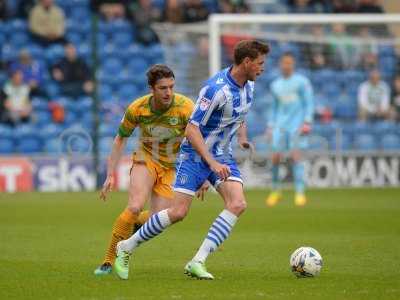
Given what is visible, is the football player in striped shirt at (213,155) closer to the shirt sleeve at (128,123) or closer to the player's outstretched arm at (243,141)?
the player's outstretched arm at (243,141)

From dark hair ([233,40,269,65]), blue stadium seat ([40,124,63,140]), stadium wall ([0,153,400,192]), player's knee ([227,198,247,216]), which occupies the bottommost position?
stadium wall ([0,153,400,192])

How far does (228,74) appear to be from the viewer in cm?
944

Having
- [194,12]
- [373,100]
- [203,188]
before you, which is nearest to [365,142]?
[373,100]

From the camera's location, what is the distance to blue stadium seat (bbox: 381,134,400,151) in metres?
23.4

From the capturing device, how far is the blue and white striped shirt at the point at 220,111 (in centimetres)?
927

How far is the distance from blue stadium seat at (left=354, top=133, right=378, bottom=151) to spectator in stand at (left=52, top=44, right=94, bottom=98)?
588 cm

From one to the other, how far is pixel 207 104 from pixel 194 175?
2.04 feet

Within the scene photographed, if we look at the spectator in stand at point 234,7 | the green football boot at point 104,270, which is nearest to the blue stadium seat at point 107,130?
the spectator in stand at point 234,7

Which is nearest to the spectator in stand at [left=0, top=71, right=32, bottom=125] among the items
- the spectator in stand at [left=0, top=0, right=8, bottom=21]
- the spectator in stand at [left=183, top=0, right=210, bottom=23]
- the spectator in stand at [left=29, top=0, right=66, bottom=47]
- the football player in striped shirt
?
the spectator in stand at [left=29, top=0, right=66, bottom=47]

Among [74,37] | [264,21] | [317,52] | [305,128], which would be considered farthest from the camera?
[74,37]

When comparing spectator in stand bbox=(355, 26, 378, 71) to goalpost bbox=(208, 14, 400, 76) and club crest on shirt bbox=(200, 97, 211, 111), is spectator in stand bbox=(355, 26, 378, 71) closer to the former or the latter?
goalpost bbox=(208, 14, 400, 76)

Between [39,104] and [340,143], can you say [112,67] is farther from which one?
[340,143]

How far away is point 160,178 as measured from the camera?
1030cm

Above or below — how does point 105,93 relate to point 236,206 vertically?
below
